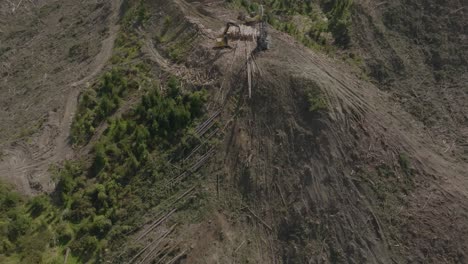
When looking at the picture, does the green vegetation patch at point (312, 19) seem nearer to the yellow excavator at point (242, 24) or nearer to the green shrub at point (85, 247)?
the yellow excavator at point (242, 24)

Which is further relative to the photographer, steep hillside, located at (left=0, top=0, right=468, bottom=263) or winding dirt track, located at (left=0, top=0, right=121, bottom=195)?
winding dirt track, located at (left=0, top=0, right=121, bottom=195)

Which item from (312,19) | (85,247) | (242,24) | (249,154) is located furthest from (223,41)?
(85,247)

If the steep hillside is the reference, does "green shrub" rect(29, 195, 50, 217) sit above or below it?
below

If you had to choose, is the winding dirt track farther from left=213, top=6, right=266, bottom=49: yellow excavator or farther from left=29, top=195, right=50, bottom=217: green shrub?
left=213, top=6, right=266, bottom=49: yellow excavator

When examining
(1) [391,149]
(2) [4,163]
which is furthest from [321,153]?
(2) [4,163]

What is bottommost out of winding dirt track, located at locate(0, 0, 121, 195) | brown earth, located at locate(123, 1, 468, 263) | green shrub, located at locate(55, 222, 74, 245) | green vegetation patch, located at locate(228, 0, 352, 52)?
green shrub, located at locate(55, 222, 74, 245)

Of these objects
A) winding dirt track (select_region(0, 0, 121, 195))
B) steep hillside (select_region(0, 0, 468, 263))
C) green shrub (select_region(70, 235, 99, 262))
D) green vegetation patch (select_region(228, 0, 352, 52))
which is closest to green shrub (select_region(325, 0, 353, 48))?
green vegetation patch (select_region(228, 0, 352, 52))

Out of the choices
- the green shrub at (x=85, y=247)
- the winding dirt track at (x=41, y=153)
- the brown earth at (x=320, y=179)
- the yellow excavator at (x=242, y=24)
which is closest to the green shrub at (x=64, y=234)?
the green shrub at (x=85, y=247)
